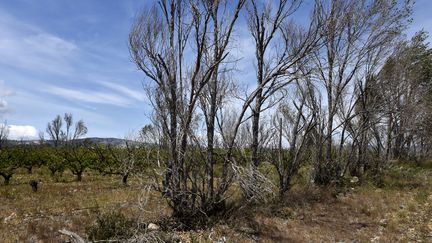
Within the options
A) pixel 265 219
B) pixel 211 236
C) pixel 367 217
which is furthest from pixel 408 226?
pixel 211 236

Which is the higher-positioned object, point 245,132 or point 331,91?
point 331,91

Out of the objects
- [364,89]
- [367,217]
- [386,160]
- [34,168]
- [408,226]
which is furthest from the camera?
[34,168]

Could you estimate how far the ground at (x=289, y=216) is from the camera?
820 cm

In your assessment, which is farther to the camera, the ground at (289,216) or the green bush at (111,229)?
the ground at (289,216)

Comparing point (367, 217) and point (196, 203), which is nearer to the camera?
point (196, 203)

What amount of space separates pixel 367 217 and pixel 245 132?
4895mm

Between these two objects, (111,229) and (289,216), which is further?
(289,216)

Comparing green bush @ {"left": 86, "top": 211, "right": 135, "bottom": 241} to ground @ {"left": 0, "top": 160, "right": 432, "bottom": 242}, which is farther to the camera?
ground @ {"left": 0, "top": 160, "right": 432, "bottom": 242}

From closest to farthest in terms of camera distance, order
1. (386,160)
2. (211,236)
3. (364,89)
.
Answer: (211,236), (364,89), (386,160)

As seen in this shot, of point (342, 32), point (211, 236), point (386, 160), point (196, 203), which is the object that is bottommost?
point (211, 236)

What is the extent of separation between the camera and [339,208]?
11.4 m

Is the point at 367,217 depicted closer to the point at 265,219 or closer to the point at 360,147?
the point at 265,219

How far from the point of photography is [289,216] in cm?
1023

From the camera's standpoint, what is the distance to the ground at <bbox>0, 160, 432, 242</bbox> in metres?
8.20
